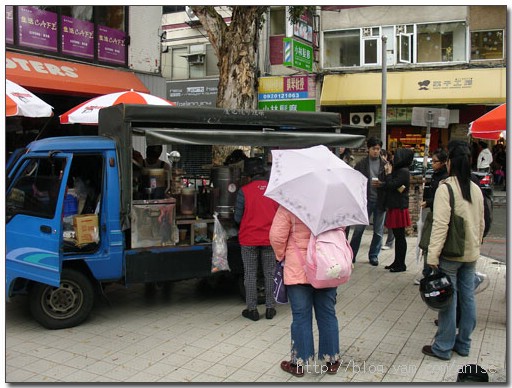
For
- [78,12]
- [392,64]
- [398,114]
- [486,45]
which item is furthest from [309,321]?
[486,45]

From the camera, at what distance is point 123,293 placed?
6863 millimetres

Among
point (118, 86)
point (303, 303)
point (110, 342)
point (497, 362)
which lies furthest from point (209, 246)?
point (118, 86)

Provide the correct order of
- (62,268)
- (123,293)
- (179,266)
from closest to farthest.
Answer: (62,268), (179,266), (123,293)

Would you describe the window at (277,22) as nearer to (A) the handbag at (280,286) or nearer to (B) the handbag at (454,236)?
(B) the handbag at (454,236)

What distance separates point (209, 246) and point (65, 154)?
6.00 ft

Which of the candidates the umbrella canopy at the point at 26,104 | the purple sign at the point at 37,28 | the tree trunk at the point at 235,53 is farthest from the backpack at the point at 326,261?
the purple sign at the point at 37,28

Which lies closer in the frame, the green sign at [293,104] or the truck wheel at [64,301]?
the truck wheel at [64,301]

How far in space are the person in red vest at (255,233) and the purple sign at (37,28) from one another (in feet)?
28.2

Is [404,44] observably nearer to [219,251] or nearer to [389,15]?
[389,15]

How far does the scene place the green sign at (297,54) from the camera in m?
17.3

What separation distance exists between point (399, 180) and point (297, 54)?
1070 cm

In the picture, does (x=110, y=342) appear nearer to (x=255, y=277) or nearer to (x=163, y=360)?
(x=163, y=360)

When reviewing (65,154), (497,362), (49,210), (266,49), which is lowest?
(497,362)

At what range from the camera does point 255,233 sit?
5.64 metres
